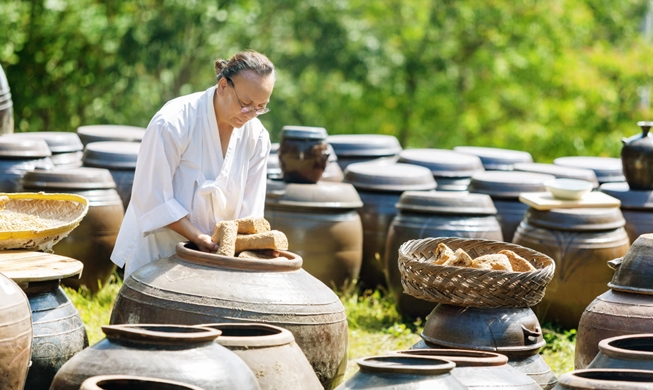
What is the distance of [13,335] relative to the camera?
10.5ft

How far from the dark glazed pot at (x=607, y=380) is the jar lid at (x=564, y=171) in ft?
16.6

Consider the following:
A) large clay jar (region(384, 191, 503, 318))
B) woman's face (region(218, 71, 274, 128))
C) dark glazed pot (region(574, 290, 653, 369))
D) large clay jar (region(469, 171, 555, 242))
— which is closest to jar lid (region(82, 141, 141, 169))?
large clay jar (region(384, 191, 503, 318))

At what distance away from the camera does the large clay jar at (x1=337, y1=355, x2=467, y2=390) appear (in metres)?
2.85

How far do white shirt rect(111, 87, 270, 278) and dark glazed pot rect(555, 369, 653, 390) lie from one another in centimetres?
192

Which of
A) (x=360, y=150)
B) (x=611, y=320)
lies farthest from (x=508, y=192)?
(x=611, y=320)

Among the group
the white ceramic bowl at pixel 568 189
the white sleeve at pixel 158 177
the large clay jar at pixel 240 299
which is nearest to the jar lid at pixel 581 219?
the white ceramic bowl at pixel 568 189

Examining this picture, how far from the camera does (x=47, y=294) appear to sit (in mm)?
3875

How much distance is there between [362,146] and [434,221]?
7.73 feet

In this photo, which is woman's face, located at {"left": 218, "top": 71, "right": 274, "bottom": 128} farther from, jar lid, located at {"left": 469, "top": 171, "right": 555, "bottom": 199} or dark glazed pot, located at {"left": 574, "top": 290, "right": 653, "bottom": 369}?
jar lid, located at {"left": 469, "top": 171, "right": 555, "bottom": 199}

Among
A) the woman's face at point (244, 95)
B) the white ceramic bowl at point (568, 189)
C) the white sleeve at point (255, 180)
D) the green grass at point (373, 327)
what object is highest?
the woman's face at point (244, 95)

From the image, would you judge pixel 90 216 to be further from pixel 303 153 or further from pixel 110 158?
pixel 303 153

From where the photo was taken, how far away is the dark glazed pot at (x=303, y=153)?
6797 millimetres

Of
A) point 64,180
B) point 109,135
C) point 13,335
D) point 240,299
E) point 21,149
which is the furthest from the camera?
point 109,135

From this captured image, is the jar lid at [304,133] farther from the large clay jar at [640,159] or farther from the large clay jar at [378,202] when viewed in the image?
the large clay jar at [640,159]
